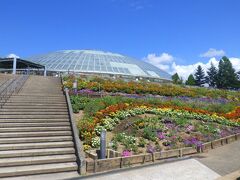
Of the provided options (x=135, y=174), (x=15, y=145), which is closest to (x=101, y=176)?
(x=135, y=174)

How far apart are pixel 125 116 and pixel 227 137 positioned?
5.51 m

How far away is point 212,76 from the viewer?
82750 mm

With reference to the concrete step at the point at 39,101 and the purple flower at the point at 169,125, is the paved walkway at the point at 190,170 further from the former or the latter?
the concrete step at the point at 39,101

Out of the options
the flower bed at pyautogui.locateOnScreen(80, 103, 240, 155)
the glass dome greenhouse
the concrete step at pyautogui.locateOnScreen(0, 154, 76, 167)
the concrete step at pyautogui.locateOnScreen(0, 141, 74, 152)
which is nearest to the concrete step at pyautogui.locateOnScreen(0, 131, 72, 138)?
the concrete step at pyautogui.locateOnScreen(0, 141, 74, 152)

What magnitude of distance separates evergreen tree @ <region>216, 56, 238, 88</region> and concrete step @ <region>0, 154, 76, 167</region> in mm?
71101

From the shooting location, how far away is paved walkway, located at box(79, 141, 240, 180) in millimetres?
10812

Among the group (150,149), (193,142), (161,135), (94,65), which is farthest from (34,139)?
(94,65)

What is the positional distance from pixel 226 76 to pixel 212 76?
197 inches

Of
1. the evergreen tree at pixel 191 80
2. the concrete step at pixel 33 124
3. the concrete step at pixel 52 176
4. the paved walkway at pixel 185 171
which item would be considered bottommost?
the concrete step at pixel 52 176

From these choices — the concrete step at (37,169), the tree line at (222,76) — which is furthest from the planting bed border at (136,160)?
the tree line at (222,76)

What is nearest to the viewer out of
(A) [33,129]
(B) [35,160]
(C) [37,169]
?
(C) [37,169]

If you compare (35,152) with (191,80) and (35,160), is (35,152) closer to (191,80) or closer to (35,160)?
(35,160)

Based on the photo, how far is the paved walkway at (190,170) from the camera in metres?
10.8

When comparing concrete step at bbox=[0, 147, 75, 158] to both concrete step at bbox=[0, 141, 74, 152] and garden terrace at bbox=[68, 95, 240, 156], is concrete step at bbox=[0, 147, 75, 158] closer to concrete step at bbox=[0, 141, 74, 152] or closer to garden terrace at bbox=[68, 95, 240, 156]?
concrete step at bbox=[0, 141, 74, 152]
